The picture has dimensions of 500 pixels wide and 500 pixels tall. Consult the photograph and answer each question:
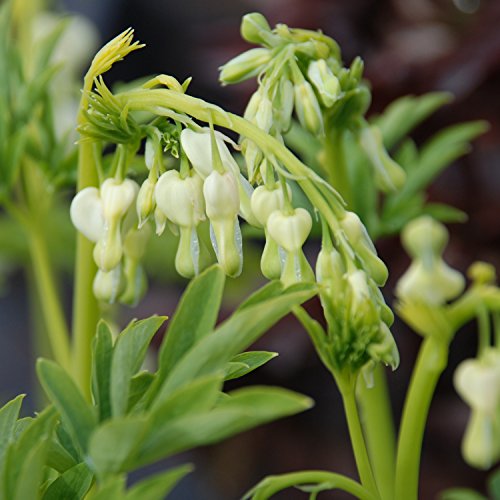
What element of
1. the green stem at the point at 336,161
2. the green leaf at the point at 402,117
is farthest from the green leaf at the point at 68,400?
the green leaf at the point at 402,117

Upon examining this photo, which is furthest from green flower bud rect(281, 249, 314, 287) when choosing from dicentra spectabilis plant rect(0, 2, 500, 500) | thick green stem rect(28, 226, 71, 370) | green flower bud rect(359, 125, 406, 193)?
thick green stem rect(28, 226, 71, 370)

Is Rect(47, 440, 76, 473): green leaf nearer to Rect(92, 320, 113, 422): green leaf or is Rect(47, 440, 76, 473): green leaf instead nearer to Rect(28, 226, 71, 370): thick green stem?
Rect(92, 320, 113, 422): green leaf

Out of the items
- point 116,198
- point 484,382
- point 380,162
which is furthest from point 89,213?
point 484,382

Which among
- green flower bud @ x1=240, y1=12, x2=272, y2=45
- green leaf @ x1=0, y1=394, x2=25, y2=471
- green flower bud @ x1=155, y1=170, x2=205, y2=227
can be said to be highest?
green flower bud @ x1=240, y1=12, x2=272, y2=45

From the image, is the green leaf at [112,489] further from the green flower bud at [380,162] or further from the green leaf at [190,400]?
the green flower bud at [380,162]

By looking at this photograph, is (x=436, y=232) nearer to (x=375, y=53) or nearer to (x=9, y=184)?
(x=9, y=184)

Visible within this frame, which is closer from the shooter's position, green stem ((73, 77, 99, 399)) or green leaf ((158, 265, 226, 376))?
green leaf ((158, 265, 226, 376))

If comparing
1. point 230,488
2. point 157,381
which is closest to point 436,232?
point 157,381
